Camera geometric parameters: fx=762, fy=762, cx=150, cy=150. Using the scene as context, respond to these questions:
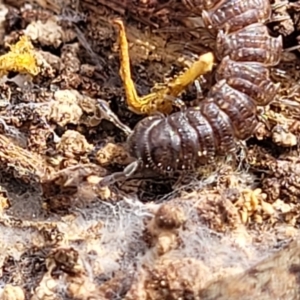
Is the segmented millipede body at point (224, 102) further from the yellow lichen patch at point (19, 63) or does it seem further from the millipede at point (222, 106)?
the yellow lichen patch at point (19, 63)

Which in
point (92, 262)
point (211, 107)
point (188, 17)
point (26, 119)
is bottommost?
point (92, 262)

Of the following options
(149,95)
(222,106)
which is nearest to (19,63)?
(149,95)

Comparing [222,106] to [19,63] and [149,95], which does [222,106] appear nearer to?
[149,95]

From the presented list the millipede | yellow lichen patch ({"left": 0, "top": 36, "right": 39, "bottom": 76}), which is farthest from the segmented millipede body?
yellow lichen patch ({"left": 0, "top": 36, "right": 39, "bottom": 76})

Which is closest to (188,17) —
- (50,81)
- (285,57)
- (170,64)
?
(170,64)

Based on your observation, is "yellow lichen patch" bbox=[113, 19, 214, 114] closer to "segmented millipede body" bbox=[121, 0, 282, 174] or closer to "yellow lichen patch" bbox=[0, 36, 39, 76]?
"segmented millipede body" bbox=[121, 0, 282, 174]

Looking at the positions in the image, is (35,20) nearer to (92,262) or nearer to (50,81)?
(50,81)
